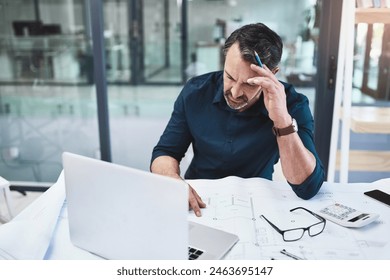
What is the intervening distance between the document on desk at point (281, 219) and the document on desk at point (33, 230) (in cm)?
36

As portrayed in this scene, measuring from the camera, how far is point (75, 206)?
2.84 feet

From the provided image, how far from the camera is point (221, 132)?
1453 mm

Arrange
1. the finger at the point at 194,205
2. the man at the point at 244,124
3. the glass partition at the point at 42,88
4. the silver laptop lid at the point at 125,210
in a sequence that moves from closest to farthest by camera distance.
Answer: the silver laptop lid at the point at 125,210 < the finger at the point at 194,205 < the man at the point at 244,124 < the glass partition at the point at 42,88

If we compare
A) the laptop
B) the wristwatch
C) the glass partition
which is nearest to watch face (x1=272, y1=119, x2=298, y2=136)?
the wristwatch

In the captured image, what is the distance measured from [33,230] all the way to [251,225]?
523 mm

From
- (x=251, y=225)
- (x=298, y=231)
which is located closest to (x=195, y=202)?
(x=251, y=225)

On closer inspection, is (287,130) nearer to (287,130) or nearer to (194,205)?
(287,130)

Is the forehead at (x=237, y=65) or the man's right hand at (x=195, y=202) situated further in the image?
the forehead at (x=237, y=65)

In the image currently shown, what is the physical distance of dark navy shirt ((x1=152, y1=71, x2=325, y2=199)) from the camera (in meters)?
1.42

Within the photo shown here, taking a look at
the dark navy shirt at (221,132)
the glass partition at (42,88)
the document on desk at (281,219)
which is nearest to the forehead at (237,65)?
the dark navy shirt at (221,132)

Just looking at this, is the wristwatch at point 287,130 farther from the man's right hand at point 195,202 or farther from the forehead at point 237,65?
the man's right hand at point 195,202

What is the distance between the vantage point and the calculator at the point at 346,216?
103cm

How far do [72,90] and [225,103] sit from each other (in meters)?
1.91
